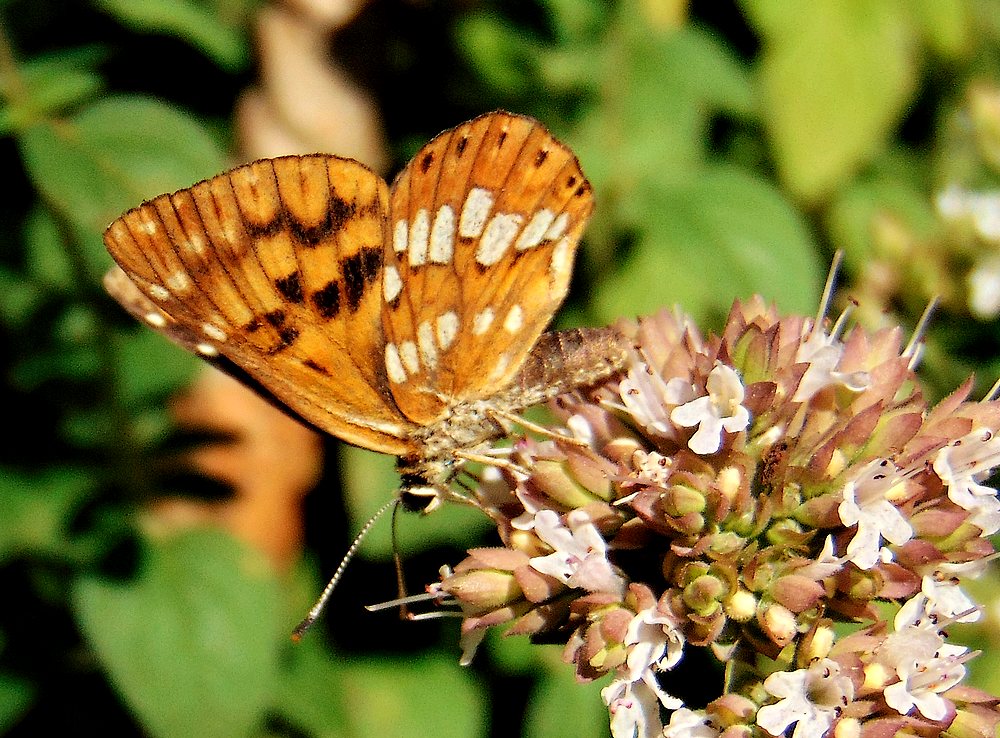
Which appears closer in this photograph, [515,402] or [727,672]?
[727,672]

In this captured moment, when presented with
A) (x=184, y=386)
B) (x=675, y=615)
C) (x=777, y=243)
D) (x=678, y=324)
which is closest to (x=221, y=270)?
(x=678, y=324)

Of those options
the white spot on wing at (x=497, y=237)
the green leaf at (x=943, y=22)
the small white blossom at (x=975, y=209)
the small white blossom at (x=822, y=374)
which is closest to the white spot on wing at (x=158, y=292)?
the white spot on wing at (x=497, y=237)

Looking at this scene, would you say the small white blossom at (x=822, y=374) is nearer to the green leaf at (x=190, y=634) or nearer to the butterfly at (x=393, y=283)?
the butterfly at (x=393, y=283)

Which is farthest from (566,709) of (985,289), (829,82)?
(829,82)

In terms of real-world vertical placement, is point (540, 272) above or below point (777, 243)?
above

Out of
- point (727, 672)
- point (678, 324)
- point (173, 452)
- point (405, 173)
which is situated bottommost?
point (173, 452)

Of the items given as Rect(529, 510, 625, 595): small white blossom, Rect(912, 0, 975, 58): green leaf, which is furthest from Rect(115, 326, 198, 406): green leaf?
Rect(912, 0, 975, 58): green leaf

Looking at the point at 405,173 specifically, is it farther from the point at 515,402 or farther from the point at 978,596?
the point at 978,596

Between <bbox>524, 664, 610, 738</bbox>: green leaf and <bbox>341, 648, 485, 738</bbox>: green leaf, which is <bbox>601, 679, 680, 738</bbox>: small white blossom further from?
<bbox>341, 648, 485, 738</bbox>: green leaf
